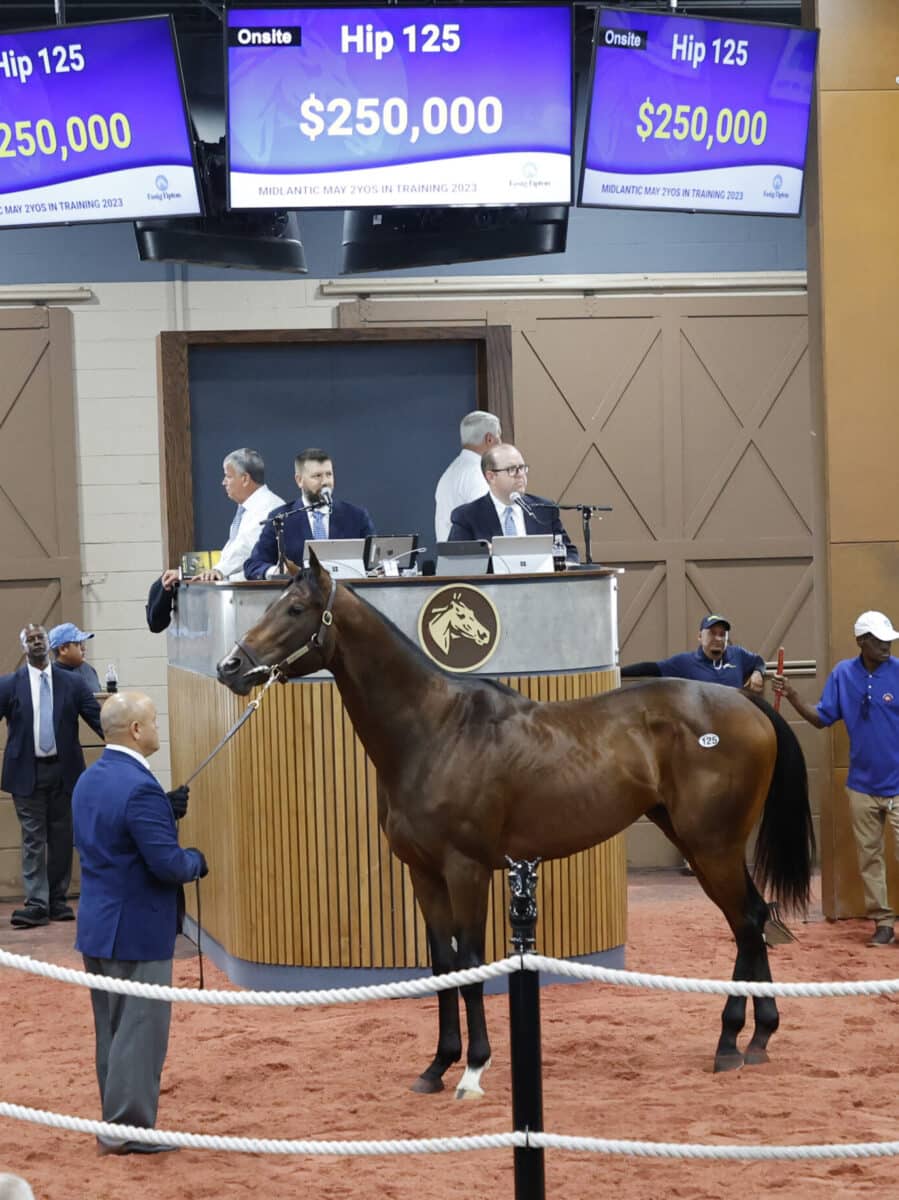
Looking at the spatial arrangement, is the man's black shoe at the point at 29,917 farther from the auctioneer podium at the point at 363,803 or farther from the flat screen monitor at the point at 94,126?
the flat screen monitor at the point at 94,126

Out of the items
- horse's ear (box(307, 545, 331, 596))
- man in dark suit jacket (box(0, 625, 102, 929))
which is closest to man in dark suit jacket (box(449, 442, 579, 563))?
horse's ear (box(307, 545, 331, 596))

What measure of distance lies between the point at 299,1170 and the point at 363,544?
274 centimetres

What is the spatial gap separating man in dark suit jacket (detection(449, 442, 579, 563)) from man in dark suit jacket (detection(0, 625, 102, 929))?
113 inches

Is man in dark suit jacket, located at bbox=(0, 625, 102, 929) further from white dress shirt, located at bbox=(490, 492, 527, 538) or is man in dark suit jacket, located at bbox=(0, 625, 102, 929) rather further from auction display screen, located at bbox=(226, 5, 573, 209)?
auction display screen, located at bbox=(226, 5, 573, 209)

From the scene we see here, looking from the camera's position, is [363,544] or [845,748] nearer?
[363,544]

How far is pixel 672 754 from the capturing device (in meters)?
5.88

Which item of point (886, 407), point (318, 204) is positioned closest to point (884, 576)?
point (886, 407)

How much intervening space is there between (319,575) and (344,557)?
3.77 feet

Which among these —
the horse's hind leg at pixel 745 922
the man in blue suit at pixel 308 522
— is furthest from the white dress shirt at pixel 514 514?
the horse's hind leg at pixel 745 922

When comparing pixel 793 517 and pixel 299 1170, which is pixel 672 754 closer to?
pixel 299 1170

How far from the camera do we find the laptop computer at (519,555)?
22.5ft

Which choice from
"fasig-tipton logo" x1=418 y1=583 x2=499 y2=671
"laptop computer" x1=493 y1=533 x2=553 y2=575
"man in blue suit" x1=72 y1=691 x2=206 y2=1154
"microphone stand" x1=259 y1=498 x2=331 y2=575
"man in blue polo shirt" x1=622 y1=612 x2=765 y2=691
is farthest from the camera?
"man in blue polo shirt" x1=622 y1=612 x2=765 y2=691

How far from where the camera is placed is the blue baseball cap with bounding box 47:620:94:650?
9438 mm

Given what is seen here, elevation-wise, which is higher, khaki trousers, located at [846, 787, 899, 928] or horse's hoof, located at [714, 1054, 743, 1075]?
khaki trousers, located at [846, 787, 899, 928]
